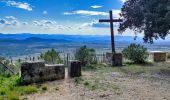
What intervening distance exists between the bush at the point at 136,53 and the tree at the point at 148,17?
4.60 feet

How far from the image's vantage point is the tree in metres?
19.6

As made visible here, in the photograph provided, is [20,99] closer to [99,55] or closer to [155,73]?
[155,73]

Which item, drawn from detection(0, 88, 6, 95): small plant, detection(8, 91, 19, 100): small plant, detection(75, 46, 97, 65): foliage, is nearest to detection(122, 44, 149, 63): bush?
detection(75, 46, 97, 65): foliage

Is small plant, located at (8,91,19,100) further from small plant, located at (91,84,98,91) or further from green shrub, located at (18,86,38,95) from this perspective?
small plant, located at (91,84,98,91)

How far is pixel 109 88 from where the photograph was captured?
14.3 meters

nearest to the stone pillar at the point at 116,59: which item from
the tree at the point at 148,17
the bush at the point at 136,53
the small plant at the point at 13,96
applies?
the bush at the point at 136,53

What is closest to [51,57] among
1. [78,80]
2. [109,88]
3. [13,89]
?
[78,80]

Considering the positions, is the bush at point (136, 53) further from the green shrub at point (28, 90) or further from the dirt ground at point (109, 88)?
the green shrub at point (28, 90)

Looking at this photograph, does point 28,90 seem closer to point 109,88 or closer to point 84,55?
point 109,88

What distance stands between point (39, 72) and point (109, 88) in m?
3.39

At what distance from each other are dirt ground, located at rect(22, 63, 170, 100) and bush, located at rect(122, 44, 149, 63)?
4.89m

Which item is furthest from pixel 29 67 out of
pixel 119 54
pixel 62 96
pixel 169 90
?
pixel 119 54

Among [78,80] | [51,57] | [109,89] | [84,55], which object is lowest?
[109,89]

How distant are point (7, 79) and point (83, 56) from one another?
6.21m
